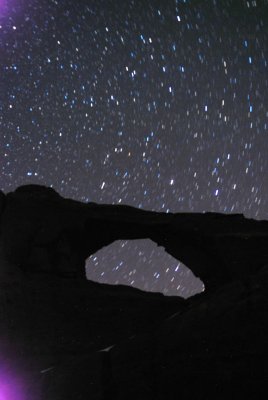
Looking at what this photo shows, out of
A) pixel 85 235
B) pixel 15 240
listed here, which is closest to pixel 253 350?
pixel 15 240

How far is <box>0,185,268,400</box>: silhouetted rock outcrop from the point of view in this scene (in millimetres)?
7543

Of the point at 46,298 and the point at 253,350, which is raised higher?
the point at 253,350

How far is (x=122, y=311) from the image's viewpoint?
16.1 metres

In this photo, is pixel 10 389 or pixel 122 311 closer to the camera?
pixel 10 389

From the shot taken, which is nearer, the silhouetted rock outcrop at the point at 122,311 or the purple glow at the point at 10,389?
the silhouetted rock outcrop at the point at 122,311

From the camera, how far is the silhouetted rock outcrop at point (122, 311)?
7543mm

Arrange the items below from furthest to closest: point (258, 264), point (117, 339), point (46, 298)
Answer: point (258, 264) → point (46, 298) → point (117, 339)

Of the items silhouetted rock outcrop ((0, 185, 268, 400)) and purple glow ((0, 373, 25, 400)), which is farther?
purple glow ((0, 373, 25, 400))

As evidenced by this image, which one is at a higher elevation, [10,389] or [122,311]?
[122,311]

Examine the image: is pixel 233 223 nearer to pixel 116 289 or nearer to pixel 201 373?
pixel 116 289

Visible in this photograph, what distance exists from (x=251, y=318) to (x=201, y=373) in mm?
1302

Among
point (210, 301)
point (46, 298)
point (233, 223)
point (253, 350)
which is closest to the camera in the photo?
point (253, 350)

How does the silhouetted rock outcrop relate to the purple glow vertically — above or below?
above

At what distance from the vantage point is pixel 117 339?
48.9ft
